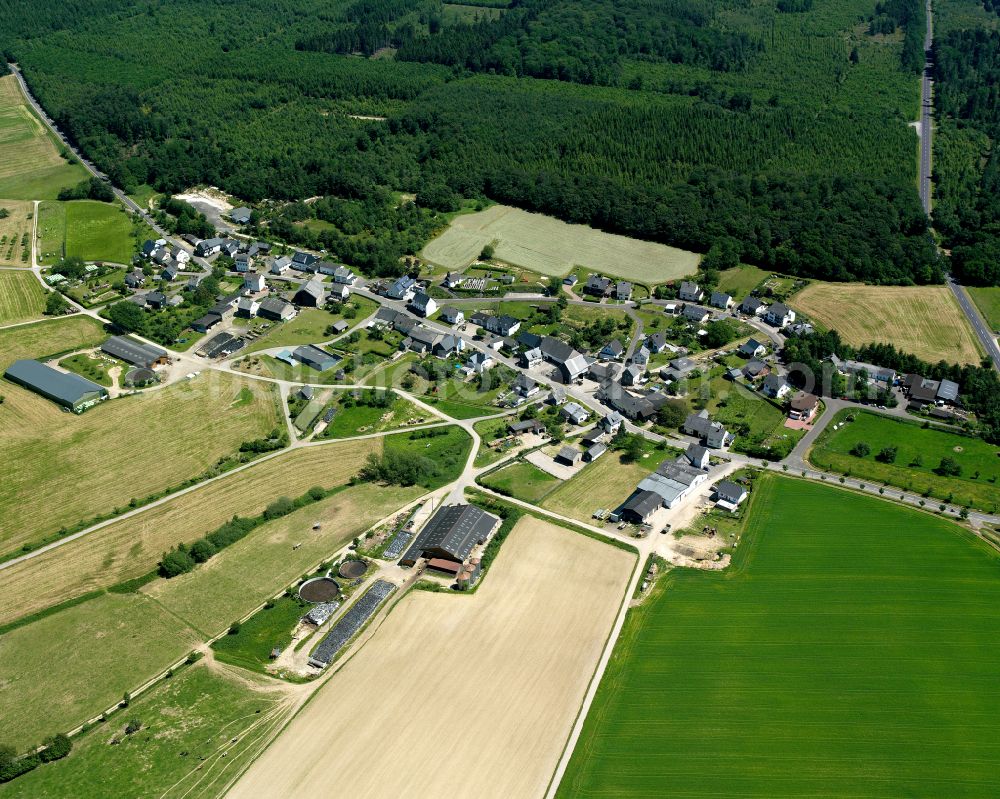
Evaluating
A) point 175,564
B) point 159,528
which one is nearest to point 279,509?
point 175,564

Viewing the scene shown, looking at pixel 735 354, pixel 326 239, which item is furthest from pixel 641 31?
pixel 735 354

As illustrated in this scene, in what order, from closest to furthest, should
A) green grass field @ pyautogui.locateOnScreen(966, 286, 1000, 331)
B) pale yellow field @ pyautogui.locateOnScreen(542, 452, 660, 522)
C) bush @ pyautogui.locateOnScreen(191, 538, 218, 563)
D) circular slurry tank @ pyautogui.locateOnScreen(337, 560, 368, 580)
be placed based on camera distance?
circular slurry tank @ pyautogui.locateOnScreen(337, 560, 368, 580), bush @ pyautogui.locateOnScreen(191, 538, 218, 563), pale yellow field @ pyautogui.locateOnScreen(542, 452, 660, 522), green grass field @ pyautogui.locateOnScreen(966, 286, 1000, 331)

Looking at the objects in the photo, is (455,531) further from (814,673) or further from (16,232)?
(16,232)

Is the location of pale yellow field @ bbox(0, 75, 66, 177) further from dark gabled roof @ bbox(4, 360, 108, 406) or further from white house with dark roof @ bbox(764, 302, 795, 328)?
white house with dark roof @ bbox(764, 302, 795, 328)

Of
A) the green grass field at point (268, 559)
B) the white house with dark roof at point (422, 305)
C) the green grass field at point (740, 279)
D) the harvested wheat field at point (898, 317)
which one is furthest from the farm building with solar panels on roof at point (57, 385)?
the harvested wheat field at point (898, 317)

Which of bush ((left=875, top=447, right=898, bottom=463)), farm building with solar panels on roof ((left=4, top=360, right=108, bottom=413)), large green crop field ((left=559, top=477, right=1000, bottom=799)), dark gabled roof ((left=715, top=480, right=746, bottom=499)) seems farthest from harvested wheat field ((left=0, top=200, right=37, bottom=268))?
bush ((left=875, top=447, right=898, bottom=463))

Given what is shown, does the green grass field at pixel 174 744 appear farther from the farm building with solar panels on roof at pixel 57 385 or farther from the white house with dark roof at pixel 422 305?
the white house with dark roof at pixel 422 305
